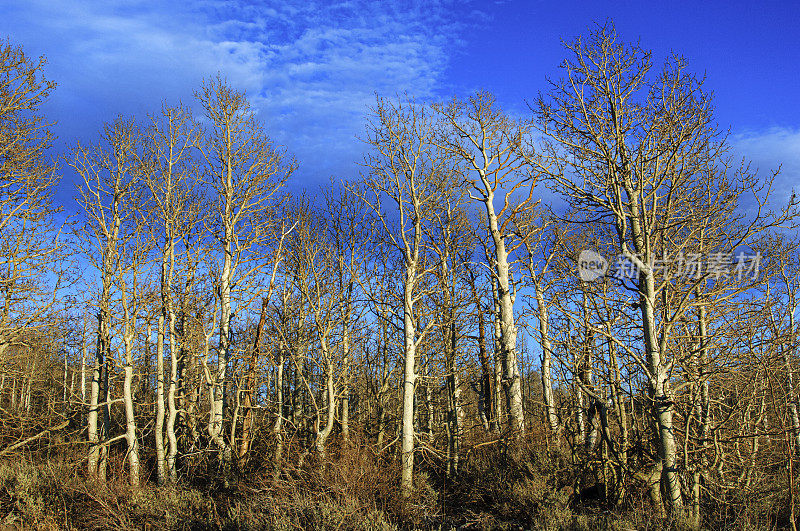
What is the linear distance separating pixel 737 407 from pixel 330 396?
10696 mm

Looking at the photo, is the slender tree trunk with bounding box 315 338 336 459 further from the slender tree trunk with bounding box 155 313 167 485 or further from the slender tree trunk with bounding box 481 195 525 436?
the slender tree trunk with bounding box 481 195 525 436

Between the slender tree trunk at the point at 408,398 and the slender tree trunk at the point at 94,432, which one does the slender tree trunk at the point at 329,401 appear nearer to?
the slender tree trunk at the point at 408,398

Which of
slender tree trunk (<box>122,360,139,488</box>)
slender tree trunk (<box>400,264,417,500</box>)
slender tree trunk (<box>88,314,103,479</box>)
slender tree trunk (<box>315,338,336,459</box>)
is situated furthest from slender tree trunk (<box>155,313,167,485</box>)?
slender tree trunk (<box>400,264,417,500</box>)

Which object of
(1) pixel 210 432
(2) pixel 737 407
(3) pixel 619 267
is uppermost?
(3) pixel 619 267

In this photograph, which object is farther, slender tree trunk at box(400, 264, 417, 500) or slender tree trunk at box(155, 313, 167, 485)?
slender tree trunk at box(155, 313, 167, 485)

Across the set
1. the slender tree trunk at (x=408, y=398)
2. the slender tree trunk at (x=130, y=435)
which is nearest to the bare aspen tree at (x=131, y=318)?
the slender tree trunk at (x=130, y=435)

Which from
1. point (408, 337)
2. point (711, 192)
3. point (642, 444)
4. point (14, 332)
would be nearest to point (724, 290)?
point (642, 444)

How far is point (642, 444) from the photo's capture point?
8930 millimetres

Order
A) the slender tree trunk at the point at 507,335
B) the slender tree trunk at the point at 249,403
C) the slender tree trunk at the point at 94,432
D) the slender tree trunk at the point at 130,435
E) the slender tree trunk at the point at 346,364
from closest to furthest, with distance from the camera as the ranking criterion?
the slender tree trunk at the point at 507,335, the slender tree trunk at the point at 130,435, the slender tree trunk at the point at 94,432, the slender tree trunk at the point at 249,403, the slender tree trunk at the point at 346,364

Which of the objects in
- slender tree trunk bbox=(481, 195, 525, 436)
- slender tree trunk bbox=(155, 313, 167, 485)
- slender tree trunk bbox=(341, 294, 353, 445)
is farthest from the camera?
slender tree trunk bbox=(341, 294, 353, 445)

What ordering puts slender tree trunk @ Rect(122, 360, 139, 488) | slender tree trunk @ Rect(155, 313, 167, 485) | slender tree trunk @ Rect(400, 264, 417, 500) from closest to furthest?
slender tree trunk @ Rect(400, 264, 417, 500)
slender tree trunk @ Rect(122, 360, 139, 488)
slender tree trunk @ Rect(155, 313, 167, 485)

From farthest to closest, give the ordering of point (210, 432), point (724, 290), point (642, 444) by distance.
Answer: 1. point (210, 432)
2. point (642, 444)
3. point (724, 290)

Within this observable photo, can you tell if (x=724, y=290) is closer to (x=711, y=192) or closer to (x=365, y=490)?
(x=711, y=192)

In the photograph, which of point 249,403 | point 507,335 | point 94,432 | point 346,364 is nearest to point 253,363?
point 249,403
